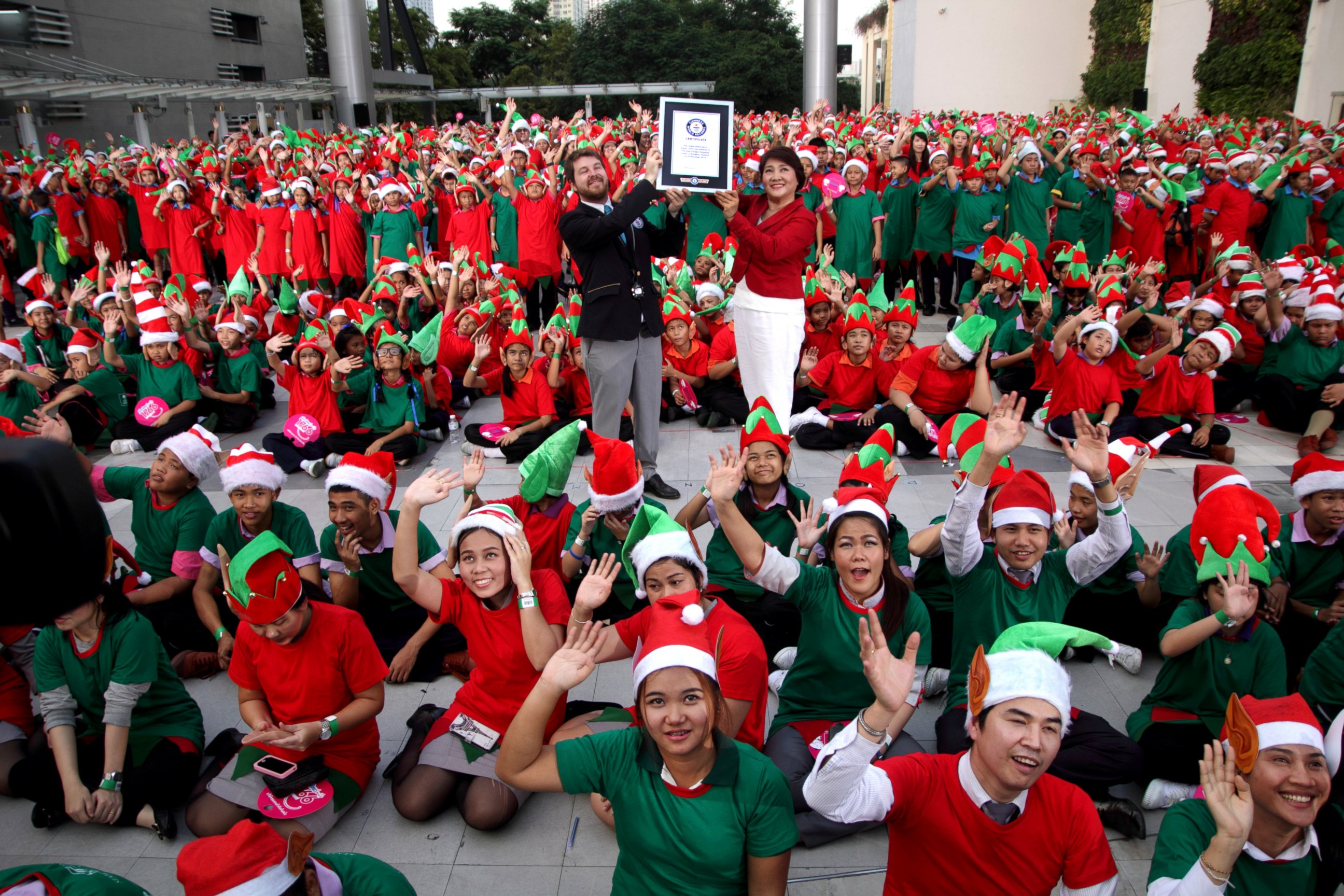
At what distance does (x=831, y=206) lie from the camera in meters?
10.3

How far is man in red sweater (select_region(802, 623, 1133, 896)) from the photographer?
6.46 ft

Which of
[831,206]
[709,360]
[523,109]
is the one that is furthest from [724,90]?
[709,360]

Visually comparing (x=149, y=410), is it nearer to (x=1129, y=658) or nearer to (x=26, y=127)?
(x=1129, y=658)

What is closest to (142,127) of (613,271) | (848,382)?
(613,271)

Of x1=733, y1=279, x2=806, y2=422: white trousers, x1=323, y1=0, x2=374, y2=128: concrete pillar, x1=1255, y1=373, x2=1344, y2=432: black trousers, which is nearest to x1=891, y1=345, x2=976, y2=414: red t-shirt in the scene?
x1=733, y1=279, x2=806, y2=422: white trousers

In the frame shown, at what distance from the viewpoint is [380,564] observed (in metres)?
4.03

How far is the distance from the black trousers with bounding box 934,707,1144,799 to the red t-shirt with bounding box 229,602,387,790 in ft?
7.03

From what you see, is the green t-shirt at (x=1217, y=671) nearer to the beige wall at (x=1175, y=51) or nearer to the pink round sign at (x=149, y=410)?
the pink round sign at (x=149, y=410)

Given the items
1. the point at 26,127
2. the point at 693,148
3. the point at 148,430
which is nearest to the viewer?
the point at 693,148

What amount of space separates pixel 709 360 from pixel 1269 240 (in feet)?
23.5

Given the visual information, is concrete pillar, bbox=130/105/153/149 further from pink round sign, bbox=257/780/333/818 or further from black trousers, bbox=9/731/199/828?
pink round sign, bbox=257/780/333/818

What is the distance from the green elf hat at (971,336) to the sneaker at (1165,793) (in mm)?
3736

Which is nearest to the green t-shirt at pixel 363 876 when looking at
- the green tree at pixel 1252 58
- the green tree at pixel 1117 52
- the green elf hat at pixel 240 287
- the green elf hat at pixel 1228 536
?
the green elf hat at pixel 1228 536

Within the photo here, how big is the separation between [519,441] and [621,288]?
1.84 meters
